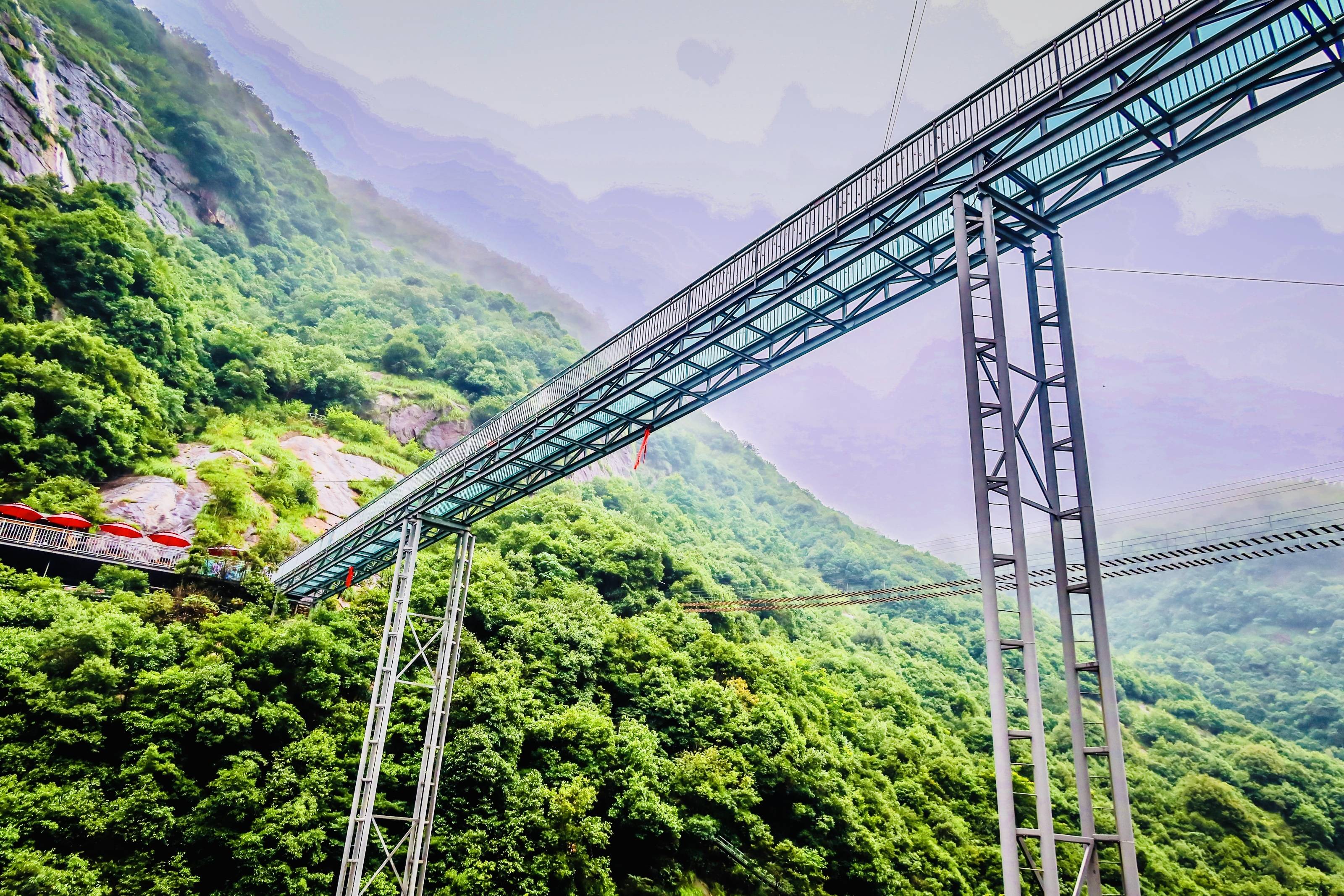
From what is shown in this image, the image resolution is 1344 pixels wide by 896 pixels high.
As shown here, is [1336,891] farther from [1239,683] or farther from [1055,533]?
[1055,533]

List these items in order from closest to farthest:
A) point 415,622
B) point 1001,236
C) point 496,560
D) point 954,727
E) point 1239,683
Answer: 1. point 1001,236
2. point 415,622
3. point 496,560
4. point 954,727
5. point 1239,683

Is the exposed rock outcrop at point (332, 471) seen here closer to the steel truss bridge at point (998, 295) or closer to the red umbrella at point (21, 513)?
the red umbrella at point (21, 513)

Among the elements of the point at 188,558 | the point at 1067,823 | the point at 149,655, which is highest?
the point at 188,558

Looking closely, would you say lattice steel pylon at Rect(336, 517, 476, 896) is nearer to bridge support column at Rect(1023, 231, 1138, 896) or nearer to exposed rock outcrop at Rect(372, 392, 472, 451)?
bridge support column at Rect(1023, 231, 1138, 896)

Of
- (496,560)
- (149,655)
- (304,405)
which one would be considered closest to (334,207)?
(304,405)

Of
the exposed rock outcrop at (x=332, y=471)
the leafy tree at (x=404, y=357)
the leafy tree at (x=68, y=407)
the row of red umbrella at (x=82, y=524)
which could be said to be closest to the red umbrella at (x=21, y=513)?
the row of red umbrella at (x=82, y=524)

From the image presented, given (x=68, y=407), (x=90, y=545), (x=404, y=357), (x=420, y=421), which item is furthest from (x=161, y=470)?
(x=404, y=357)
